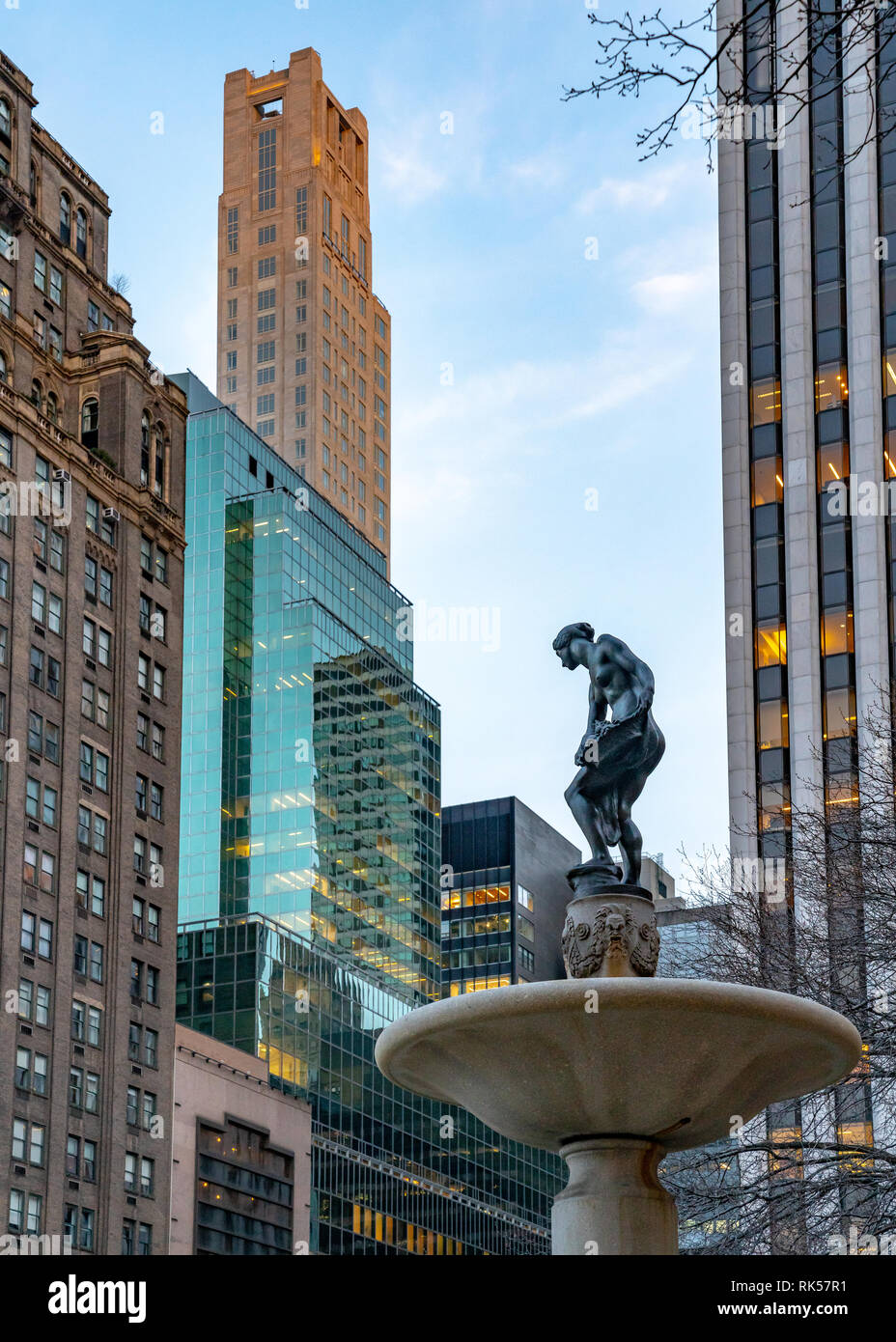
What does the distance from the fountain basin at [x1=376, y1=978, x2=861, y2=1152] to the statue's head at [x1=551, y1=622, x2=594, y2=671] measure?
3.68 meters

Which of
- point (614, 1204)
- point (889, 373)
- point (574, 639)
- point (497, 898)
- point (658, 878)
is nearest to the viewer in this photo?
point (614, 1204)

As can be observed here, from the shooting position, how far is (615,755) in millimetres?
15117

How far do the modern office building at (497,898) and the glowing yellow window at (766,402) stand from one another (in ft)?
254

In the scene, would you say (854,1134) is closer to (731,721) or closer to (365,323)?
(731,721)

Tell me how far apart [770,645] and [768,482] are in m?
5.75

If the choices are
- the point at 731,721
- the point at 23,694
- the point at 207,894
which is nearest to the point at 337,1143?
the point at 207,894

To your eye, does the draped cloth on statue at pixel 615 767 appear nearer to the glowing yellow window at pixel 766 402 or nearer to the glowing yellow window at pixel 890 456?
the glowing yellow window at pixel 890 456

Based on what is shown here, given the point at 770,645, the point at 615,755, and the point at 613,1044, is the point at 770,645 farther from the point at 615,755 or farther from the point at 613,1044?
the point at 613,1044

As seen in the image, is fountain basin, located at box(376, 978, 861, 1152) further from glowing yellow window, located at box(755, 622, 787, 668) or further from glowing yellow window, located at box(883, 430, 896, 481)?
glowing yellow window, located at box(883, 430, 896, 481)

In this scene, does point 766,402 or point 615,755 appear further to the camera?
point 766,402

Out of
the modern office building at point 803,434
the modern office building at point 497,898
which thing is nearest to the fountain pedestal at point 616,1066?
the modern office building at point 803,434

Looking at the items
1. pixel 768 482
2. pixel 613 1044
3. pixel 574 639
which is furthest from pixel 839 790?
pixel 613 1044

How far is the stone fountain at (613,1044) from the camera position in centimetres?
1263
